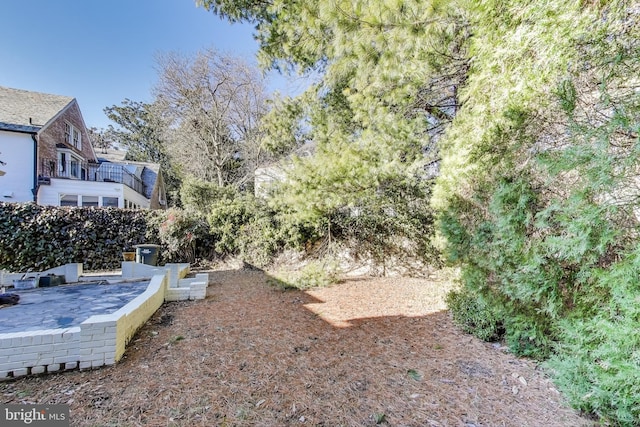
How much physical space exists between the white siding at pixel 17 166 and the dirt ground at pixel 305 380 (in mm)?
13204

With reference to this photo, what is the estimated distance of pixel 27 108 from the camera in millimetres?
13586

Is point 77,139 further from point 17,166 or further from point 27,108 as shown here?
point 17,166

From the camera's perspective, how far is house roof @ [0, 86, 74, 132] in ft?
Answer: 40.2

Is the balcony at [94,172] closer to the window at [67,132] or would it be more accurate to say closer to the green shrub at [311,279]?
the window at [67,132]

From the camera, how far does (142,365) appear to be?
293 centimetres

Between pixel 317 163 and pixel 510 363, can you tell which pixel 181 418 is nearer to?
pixel 510 363

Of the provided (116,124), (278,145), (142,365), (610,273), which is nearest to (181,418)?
(142,365)

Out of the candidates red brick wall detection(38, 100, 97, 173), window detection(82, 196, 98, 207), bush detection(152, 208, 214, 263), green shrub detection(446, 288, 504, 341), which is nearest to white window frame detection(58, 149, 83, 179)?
red brick wall detection(38, 100, 97, 173)

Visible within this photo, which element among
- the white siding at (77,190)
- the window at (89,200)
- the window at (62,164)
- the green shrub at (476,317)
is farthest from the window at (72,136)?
the green shrub at (476,317)

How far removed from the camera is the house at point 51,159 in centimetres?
1207

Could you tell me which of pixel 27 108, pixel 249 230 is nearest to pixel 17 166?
pixel 27 108

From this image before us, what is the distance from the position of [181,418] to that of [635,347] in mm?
3274

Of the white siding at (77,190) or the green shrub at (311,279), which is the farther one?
the white siding at (77,190)

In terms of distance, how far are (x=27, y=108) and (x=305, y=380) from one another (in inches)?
760
